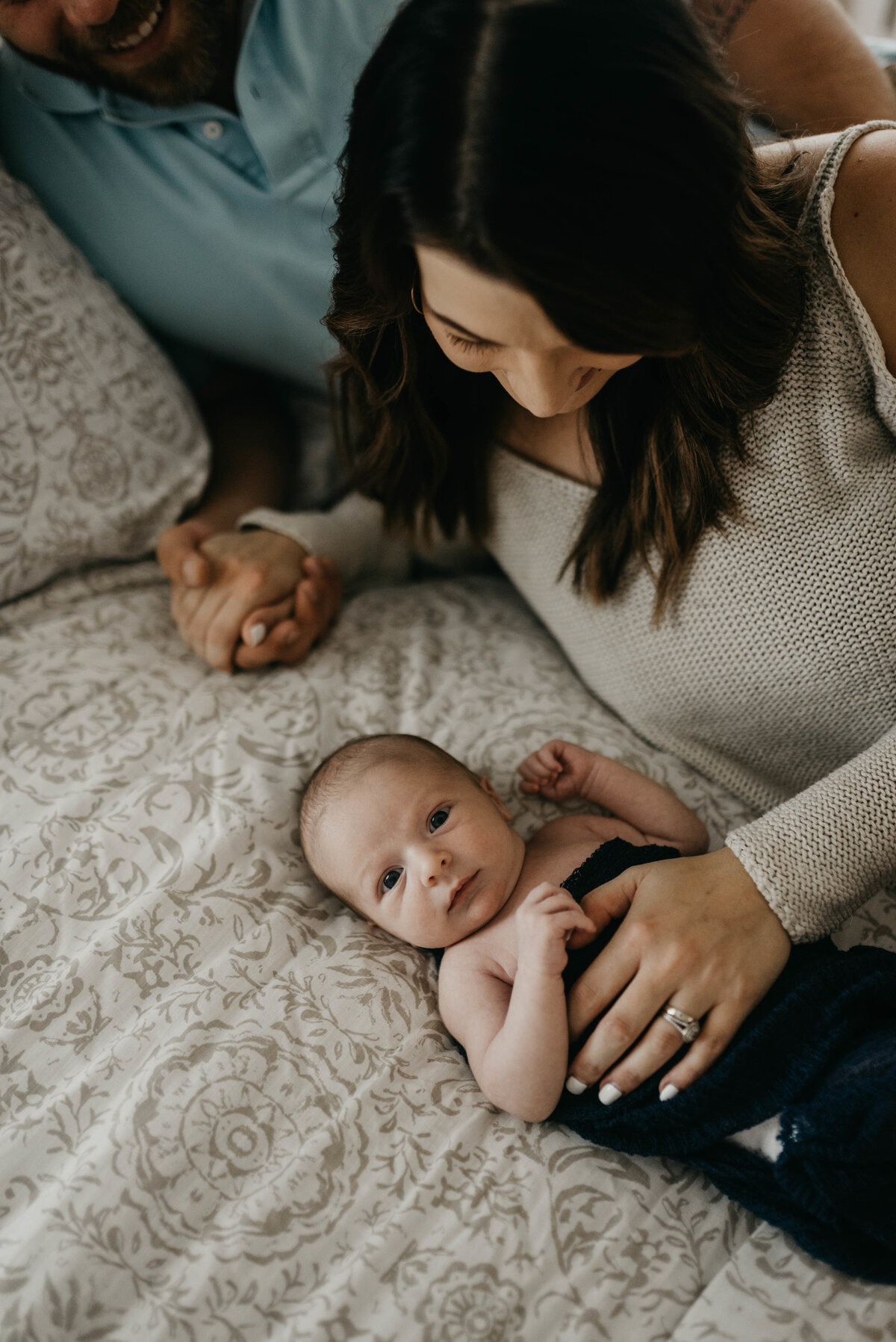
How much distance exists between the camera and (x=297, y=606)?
4.26 ft

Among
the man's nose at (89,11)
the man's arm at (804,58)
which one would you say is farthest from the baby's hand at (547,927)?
the man's nose at (89,11)

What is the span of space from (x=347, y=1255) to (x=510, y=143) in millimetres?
894

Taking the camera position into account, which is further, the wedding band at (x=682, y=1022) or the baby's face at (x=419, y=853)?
the baby's face at (x=419, y=853)

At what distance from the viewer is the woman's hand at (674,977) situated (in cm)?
84

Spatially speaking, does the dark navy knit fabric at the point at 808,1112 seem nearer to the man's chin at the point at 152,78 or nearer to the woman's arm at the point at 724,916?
the woman's arm at the point at 724,916

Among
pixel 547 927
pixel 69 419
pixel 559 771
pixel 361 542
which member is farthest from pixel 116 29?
pixel 547 927

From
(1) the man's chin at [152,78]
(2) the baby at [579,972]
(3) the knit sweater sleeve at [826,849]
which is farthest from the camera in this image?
(1) the man's chin at [152,78]

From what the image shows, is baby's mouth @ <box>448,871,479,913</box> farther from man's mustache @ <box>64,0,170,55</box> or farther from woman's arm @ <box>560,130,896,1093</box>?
man's mustache @ <box>64,0,170,55</box>

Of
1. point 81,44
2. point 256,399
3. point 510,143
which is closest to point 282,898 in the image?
point 510,143

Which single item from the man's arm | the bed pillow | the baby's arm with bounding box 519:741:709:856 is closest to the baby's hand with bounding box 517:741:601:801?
the baby's arm with bounding box 519:741:709:856

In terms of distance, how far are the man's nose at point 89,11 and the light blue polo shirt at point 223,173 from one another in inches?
6.4

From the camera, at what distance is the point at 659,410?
986mm

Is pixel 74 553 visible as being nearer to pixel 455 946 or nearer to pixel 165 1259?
pixel 455 946

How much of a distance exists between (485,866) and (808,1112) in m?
0.37
